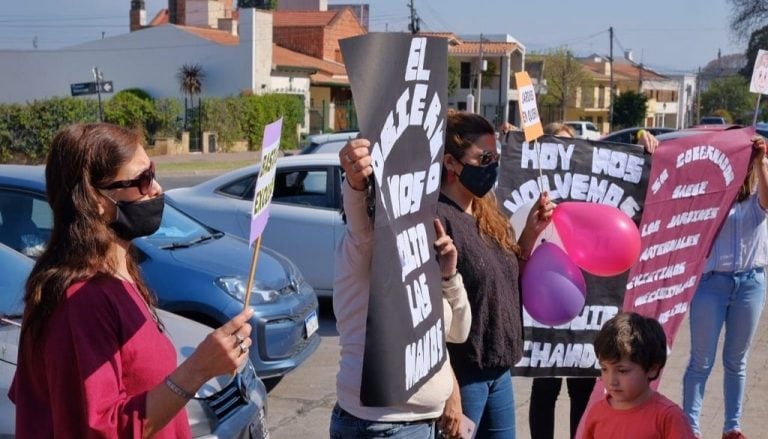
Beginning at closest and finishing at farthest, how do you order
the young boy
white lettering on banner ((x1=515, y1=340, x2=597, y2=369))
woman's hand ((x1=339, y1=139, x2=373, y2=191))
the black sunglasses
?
the black sunglasses
woman's hand ((x1=339, y1=139, x2=373, y2=191))
the young boy
white lettering on banner ((x1=515, y1=340, x2=597, y2=369))

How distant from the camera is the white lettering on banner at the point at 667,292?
18.2 feet

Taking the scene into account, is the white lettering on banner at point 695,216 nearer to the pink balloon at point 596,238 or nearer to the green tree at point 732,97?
the pink balloon at point 596,238

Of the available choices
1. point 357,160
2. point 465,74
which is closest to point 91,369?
point 357,160

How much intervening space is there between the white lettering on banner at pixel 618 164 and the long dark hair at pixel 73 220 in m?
3.42

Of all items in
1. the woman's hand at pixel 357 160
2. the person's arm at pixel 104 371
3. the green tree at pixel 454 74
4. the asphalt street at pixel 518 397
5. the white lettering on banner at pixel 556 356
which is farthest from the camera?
the green tree at pixel 454 74

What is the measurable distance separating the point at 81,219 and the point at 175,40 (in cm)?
4869

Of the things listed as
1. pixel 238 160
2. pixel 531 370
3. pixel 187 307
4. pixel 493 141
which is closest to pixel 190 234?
pixel 187 307

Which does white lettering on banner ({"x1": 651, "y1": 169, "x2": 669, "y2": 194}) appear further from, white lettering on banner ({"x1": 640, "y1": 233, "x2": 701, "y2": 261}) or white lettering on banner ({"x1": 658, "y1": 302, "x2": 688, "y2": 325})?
white lettering on banner ({"x1": 658, "y1": 302, "x2": 688, "y2": 325})

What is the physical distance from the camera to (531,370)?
5055mm

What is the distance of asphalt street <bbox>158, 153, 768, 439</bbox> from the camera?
243 inches

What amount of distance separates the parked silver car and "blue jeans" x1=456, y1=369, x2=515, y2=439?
1.16 meters

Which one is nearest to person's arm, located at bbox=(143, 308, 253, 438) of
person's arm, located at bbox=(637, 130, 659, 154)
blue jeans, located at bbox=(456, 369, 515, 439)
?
blue jeans, located at bbox=(456, 369, 515, 439)

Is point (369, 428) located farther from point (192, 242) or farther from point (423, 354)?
point (192, 242)

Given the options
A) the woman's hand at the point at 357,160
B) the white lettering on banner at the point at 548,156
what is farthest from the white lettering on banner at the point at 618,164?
the woman's hand at the point at 357,160
